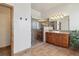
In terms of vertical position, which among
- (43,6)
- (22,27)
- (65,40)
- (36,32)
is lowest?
(65,40)

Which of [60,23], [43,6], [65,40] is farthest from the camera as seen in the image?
[65,40]

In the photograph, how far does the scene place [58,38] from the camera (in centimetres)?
487

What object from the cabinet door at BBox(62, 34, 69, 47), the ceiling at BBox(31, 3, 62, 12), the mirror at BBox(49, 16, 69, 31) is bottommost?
the cabinet door at BBox(62, 34, 69, 47)

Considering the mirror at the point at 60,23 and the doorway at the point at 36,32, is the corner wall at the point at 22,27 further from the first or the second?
the mirror at the point at 60,23

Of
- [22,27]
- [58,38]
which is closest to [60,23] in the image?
[58,38]

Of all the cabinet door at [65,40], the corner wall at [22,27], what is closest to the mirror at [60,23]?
the cabinet door at [65,40]

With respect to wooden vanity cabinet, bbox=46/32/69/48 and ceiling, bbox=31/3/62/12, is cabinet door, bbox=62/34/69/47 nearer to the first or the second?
wooden vanity cabinet, bbox=46/32/69/48

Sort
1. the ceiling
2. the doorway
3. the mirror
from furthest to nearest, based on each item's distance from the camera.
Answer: the doorway, the mirror, the ceiling

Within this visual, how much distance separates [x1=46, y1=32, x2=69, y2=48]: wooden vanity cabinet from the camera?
4715 millimetres

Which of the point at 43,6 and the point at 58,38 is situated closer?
the point at 43,6

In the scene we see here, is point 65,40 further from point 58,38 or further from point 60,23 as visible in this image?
point 60,23

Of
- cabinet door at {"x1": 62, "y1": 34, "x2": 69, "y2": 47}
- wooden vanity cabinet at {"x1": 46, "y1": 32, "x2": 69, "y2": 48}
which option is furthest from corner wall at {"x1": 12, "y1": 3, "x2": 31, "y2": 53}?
cabinet door at {"x1": 62, "y1": 34, "x2": 69, "y2": 47}

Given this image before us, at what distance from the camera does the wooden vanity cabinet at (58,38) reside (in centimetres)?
471

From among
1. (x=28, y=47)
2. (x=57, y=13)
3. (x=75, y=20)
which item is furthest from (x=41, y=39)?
(x=75, y=20)
